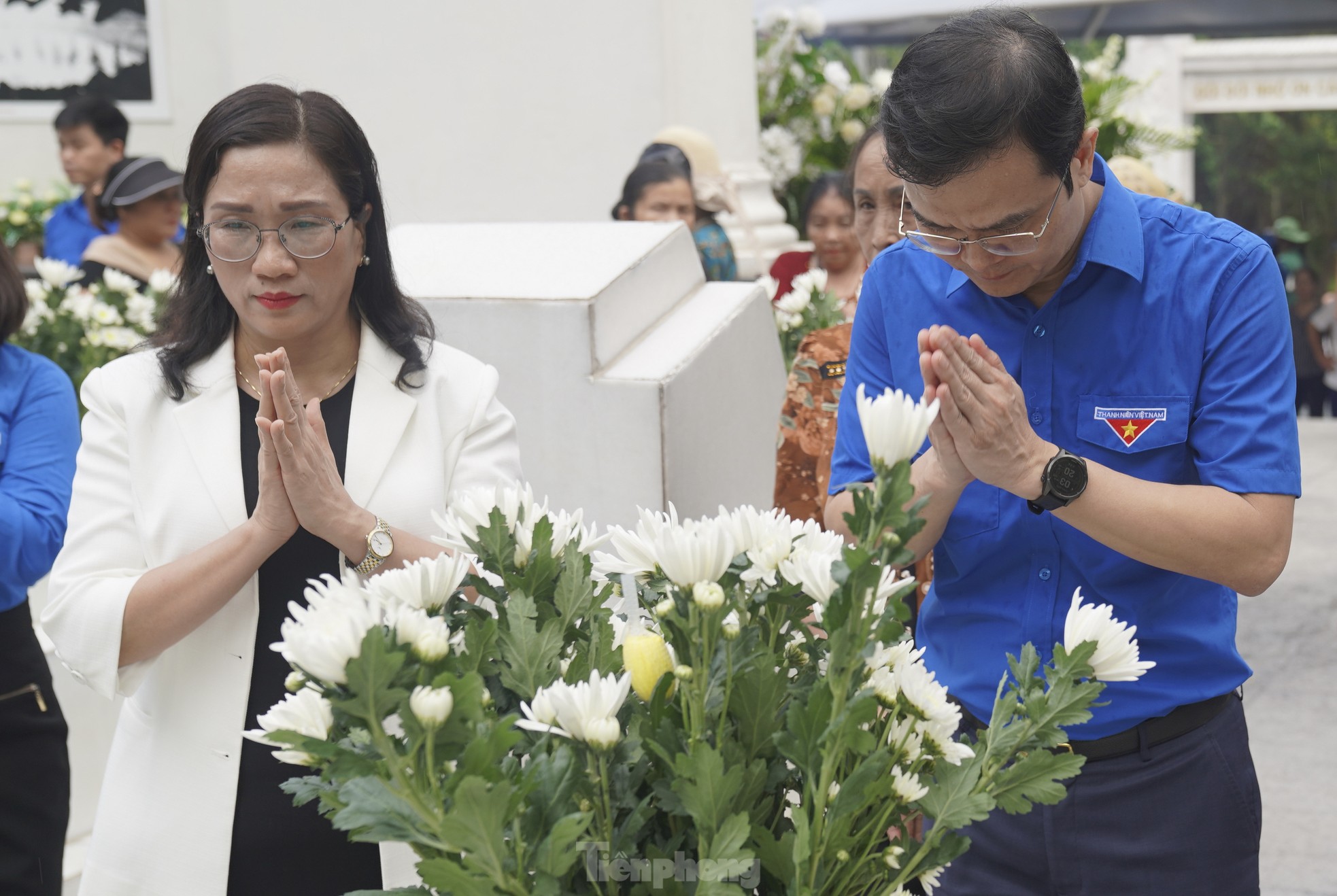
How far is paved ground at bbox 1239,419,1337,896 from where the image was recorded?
146 inches

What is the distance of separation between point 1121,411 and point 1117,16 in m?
9.70

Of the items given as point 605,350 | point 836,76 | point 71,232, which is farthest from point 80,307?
point 836,76

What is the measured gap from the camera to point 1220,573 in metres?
1.56

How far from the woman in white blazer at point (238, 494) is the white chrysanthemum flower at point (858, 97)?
5451 millimetres

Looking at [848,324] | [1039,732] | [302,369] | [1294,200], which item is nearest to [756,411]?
[848,324]

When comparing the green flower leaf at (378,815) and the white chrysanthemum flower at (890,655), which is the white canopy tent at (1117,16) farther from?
the green flower leaf at (378,815)

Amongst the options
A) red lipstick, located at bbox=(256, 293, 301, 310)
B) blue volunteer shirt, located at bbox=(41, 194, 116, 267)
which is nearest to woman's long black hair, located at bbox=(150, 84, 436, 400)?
red lipstick, located at bbox=(256, 293, 301, 310)

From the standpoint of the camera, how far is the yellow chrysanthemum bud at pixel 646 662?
1.04 meters

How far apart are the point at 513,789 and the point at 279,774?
41.4 inches

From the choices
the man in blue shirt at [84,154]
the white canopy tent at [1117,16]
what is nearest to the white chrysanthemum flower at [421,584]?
the man in blue shirt at [84,154]

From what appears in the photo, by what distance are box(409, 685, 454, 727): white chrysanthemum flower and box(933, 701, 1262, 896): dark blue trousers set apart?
1.02 metres

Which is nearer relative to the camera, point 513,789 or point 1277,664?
point 513,789

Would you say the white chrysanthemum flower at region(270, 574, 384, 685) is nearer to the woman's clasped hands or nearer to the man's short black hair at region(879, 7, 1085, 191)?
the woman's clasped hands

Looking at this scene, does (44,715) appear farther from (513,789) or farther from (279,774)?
(513,789)
